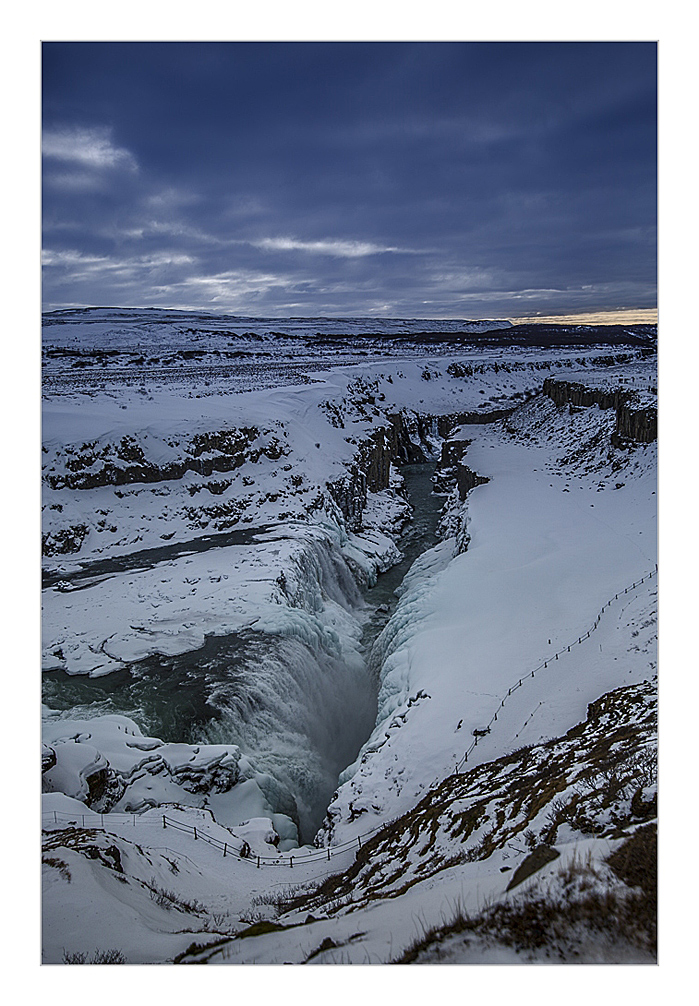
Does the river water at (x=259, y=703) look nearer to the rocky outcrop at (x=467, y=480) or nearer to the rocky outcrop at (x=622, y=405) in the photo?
the rocky outcrop at (x=467, y=480)

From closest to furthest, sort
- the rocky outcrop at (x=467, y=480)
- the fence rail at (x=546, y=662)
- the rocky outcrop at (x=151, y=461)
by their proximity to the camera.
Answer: the fence rail at (x=546, y=662), the rocky outcrop at (x=151, y=461), the rocky outcrop at (x=467, y=480)

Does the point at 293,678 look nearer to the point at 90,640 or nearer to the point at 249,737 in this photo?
the point at 249,737

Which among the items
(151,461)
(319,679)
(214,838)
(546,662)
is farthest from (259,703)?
(151,461)

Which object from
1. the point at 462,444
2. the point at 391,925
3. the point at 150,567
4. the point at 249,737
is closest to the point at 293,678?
the point at 249,737

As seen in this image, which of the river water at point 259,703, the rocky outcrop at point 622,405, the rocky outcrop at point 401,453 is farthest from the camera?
the rocky outcrop at point 401,453

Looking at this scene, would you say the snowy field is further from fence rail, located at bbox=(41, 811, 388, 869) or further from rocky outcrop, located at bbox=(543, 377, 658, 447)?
rocky outcrop, located at bbox=(543, 377, 658, 447)

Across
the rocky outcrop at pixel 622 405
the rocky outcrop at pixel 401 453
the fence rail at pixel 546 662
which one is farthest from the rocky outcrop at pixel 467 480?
the fence rail at pixel 546 662
